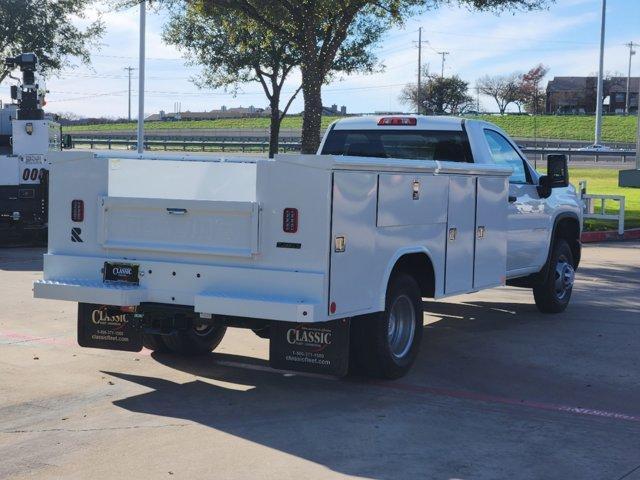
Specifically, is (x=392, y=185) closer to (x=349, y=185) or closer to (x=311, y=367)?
(x=349, y=185)

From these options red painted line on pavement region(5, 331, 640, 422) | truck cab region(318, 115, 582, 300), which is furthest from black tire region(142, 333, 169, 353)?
truck cab region(318, 115, 582, 300)

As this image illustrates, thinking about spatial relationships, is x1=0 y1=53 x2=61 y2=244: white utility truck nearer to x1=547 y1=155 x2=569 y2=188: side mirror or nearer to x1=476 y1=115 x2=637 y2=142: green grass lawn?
x1=547 y1=155 x2=569 y2=188: side mirror

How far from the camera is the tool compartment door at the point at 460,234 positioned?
8.73m

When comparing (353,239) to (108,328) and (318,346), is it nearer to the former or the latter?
(318,346)

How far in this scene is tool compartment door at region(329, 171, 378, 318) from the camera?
7082 millimetres

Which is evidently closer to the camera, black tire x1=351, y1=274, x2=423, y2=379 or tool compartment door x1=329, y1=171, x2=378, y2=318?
tool compartment door x1=329, y1=171, x2=378, y2=318

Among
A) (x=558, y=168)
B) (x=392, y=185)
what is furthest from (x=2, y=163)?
(x=392, y=185)

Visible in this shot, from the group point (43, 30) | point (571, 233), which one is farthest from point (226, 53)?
point (571, 233)

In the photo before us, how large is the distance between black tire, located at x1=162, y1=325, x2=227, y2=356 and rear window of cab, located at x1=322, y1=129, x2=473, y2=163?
8.04ft

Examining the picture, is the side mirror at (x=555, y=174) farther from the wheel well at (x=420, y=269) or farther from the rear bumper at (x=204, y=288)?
the rear bumper at (x=204, y=288)

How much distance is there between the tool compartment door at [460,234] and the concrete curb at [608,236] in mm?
13155

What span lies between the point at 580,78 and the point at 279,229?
12934 cm

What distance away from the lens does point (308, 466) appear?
5.97 m

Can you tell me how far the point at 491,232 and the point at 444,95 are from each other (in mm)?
72914
